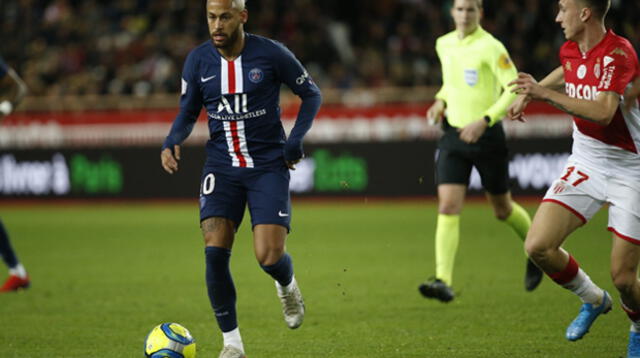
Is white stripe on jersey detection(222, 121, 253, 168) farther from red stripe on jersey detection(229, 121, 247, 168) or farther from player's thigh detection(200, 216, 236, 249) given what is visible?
player's thigh detection(200, 216, 236, 249)

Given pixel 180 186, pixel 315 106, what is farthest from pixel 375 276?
pixel 180 186

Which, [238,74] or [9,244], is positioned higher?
[238,74]

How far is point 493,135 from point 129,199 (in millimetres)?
13087

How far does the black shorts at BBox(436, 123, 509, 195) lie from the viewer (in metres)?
8.65

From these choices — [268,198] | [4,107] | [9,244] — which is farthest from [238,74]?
[4,107]

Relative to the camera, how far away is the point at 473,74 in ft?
28.3

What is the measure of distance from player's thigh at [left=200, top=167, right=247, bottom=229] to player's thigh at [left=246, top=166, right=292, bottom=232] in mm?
73

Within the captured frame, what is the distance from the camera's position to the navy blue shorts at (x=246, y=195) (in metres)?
6.23

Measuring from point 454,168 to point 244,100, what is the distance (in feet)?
9.58

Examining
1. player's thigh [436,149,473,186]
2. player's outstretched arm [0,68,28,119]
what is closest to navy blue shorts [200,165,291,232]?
player's thigh [436,149,473,186]

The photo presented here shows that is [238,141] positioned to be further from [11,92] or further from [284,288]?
[11,92]

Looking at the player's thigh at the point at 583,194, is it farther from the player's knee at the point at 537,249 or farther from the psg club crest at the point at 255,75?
the psg club crest at the point at 255,75

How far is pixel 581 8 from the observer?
5.83m

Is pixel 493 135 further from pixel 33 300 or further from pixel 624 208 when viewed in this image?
pixel 33 300
